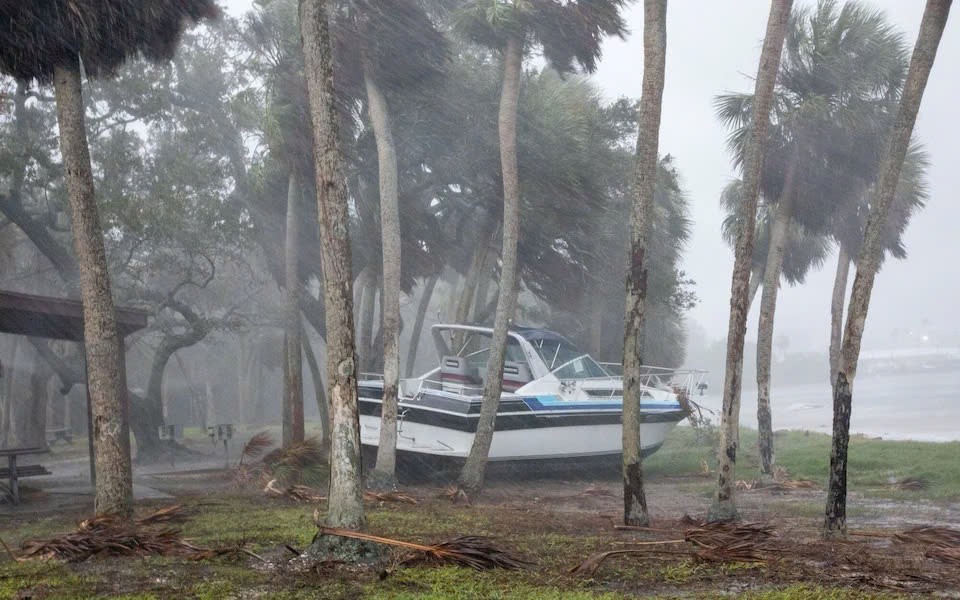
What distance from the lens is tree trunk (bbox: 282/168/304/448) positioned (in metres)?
19.8

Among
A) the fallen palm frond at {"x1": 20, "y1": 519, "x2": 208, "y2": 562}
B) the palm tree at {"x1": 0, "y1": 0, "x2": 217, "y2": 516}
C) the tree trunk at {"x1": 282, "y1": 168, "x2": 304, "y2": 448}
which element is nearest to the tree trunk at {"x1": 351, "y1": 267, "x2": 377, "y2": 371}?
the tree trunk at {"x1": 282, "y1": 168, "x2": 304, "y2": 448}

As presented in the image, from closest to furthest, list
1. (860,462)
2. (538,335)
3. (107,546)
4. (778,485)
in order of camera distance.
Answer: (107,546), (778,485), (860,462), (538,335)

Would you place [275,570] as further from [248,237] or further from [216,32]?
[216,32]

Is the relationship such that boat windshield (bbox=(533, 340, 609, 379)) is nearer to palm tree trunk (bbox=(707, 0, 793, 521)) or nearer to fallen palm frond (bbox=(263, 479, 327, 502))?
fallen palm frond (bbox=(263, 479, 327, 502))

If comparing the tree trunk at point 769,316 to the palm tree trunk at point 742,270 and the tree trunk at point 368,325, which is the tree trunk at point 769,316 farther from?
the tree trunk at point 368,325

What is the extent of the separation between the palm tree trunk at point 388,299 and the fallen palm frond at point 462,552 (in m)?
7.92

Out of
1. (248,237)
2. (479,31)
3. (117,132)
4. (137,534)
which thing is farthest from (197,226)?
(137,534)

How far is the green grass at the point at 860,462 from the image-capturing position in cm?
1670

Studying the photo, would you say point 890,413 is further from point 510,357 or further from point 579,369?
point 510,357

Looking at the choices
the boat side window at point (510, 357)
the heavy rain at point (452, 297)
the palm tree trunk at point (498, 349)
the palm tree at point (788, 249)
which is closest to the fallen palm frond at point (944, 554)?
the heavy rain at point (452, 297)

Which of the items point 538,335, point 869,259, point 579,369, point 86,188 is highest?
point 86,188

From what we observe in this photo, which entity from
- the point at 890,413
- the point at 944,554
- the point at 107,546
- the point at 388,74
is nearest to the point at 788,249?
the point at 388,74

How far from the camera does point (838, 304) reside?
2500 cm

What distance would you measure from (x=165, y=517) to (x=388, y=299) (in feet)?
21.5
